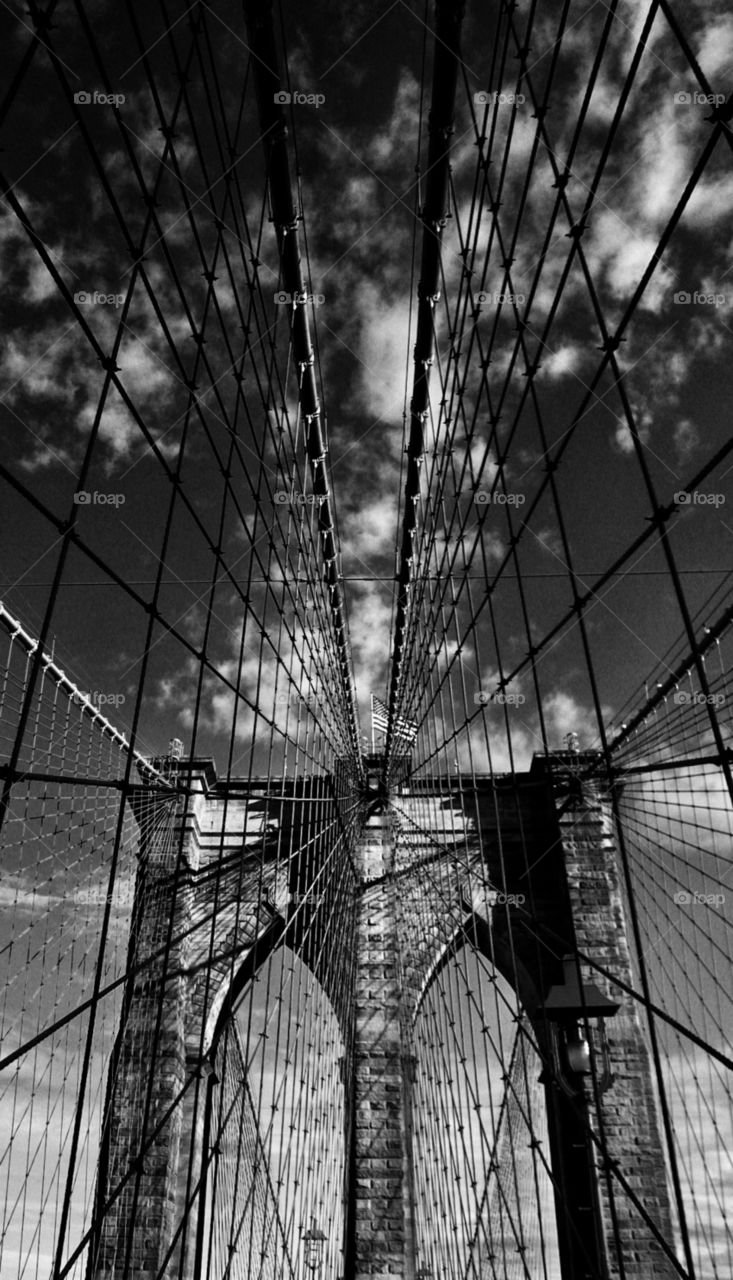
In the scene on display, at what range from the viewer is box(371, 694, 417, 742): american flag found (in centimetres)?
1367

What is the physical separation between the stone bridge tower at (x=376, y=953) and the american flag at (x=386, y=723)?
3.50 feet

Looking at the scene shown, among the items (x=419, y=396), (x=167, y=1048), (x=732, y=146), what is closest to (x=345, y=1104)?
(x=167, y=1048)

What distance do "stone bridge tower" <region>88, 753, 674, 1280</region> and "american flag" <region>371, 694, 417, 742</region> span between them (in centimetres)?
107

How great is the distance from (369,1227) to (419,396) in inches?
345

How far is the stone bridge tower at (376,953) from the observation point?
30.1 feet
